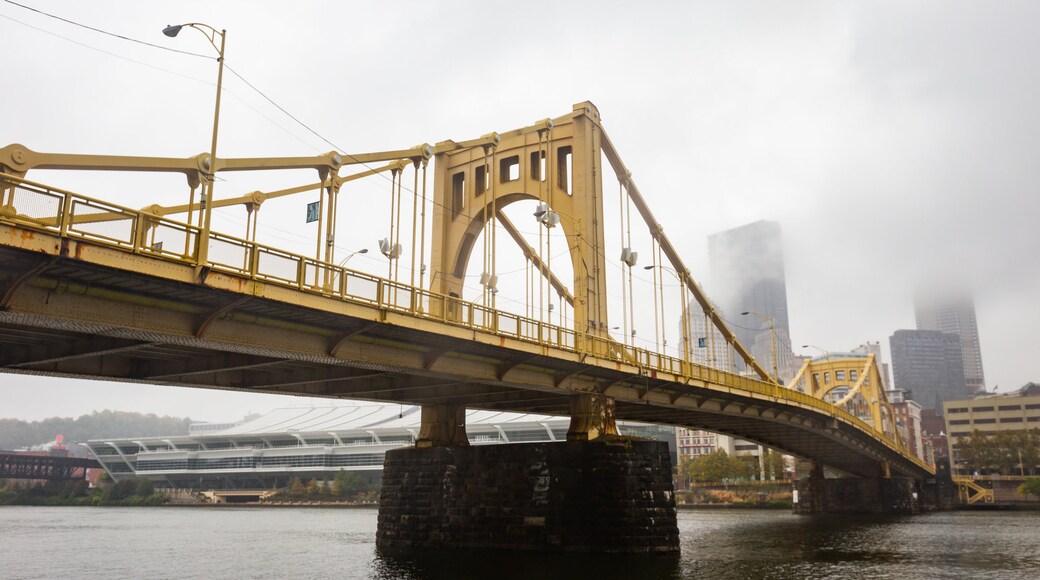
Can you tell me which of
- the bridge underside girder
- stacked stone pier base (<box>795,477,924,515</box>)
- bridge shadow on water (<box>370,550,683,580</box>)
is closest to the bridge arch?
the bridge underside girder

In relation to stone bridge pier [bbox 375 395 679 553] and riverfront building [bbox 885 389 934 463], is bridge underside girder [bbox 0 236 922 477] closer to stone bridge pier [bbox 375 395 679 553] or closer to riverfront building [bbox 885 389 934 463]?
stone bridge pier [bbox 375 395 679 553]

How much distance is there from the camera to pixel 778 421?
72.8 m

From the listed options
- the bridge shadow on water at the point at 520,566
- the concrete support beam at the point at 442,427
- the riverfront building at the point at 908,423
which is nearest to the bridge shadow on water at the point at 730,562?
the bridge shadow on water at the point at 520,566

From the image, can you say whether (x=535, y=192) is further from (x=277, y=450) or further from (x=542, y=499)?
(x=277, y=450)

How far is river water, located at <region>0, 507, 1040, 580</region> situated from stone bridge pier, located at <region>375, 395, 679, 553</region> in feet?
4.56

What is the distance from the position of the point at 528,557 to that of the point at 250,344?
18883 millimetres

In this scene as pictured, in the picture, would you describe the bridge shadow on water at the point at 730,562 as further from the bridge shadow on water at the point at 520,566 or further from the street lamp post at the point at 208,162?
the street lamp post at the point at 208,162

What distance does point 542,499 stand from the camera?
42344 mm

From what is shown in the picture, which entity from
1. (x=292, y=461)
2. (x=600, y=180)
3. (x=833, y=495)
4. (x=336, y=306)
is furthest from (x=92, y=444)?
(x=336, y=306)

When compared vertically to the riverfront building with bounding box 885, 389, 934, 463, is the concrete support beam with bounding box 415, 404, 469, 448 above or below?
below

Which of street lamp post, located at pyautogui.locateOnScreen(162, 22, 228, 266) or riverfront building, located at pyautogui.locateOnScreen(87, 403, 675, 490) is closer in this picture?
street lamp post, located at pyautogui.locateOnScreen(162, 22, 228, 266)

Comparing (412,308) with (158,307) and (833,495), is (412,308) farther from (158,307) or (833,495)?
(833,495)

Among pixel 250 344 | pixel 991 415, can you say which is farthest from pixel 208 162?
pixel 991 415

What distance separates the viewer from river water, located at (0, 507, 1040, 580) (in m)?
37.8
